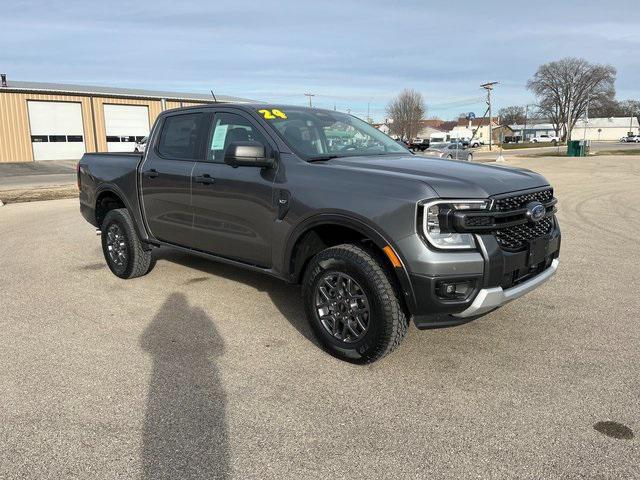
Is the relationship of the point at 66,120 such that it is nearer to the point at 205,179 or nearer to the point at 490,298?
the point at 205,179

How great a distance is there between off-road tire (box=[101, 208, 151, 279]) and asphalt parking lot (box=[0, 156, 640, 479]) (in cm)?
32

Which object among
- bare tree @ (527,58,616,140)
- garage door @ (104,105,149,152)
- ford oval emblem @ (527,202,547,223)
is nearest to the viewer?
ford oval emblem @ (527,202,547,223)

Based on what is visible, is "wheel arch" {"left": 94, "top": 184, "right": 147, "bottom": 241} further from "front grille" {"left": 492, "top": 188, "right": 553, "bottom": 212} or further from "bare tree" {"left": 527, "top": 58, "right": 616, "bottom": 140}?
"bare tree" {"left": 527, "top": 58, "right": 616, "bottom": 140}

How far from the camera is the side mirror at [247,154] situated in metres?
4.02

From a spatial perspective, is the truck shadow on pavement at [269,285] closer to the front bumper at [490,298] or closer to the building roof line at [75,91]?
the front bumper at [490,298]

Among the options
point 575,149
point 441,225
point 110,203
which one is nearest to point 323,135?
point 441,225

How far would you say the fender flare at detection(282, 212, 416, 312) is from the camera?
11.1 feet

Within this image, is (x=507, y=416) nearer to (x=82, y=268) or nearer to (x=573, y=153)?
(x=82, y=268)

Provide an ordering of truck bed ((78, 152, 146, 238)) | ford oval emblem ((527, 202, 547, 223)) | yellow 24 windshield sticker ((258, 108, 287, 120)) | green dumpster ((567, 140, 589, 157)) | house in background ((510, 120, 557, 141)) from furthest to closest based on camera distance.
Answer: house in background ((510, 120, 557, 141))
green dumpster ((567, 140, 589, 157))
truck bed ((78, 152, 146, 238))
yellow 24 windshield sticker ((258, 108, 287, 120))
ford oval emblem ((527, 202, 547, 223))

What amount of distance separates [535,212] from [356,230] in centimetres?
123

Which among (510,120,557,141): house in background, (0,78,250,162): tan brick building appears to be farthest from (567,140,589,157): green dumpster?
(510,120,557,141): house in background

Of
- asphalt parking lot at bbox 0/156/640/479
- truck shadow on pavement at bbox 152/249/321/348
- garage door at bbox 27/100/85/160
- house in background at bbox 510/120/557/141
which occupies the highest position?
Answer: house in background at bbox 510/120/557/141

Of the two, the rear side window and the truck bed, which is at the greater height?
the rear side window

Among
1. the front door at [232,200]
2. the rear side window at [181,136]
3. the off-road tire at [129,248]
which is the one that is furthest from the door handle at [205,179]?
the off-road tire at [129,248]
